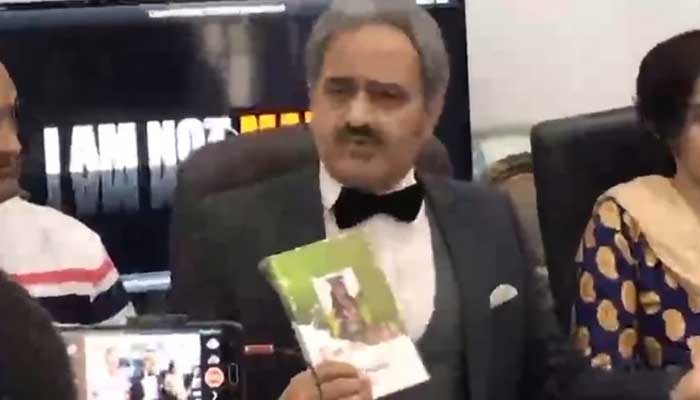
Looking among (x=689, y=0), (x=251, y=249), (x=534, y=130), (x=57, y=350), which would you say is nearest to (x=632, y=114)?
(x=534, y=130)

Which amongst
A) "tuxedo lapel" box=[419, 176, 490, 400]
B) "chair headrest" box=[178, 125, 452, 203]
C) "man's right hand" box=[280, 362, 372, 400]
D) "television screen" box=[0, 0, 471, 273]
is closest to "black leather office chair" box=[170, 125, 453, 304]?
"chair headrest" box=[178, 125, 452, 203]

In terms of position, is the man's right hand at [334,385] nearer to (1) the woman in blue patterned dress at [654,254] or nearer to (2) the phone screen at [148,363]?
(2) the phone screen at [148,363]

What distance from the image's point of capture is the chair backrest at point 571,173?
161cm

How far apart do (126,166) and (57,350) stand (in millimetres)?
1718

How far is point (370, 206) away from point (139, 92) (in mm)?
778

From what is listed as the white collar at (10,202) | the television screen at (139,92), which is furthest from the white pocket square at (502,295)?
the television screen at (139,92)

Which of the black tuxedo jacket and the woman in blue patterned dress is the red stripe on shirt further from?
the woman in blue patterned dress

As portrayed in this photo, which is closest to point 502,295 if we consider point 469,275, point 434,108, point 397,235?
point 469,275

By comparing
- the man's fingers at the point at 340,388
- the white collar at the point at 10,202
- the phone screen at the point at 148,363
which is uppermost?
the white collar at the point at 10,202

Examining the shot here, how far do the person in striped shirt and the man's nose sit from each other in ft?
1.18

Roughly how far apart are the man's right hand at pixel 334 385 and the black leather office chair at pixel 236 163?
0.32 m

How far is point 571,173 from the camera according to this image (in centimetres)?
162

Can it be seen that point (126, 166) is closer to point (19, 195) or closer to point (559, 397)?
point (19, 195)

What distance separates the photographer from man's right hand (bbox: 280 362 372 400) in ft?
3.95
